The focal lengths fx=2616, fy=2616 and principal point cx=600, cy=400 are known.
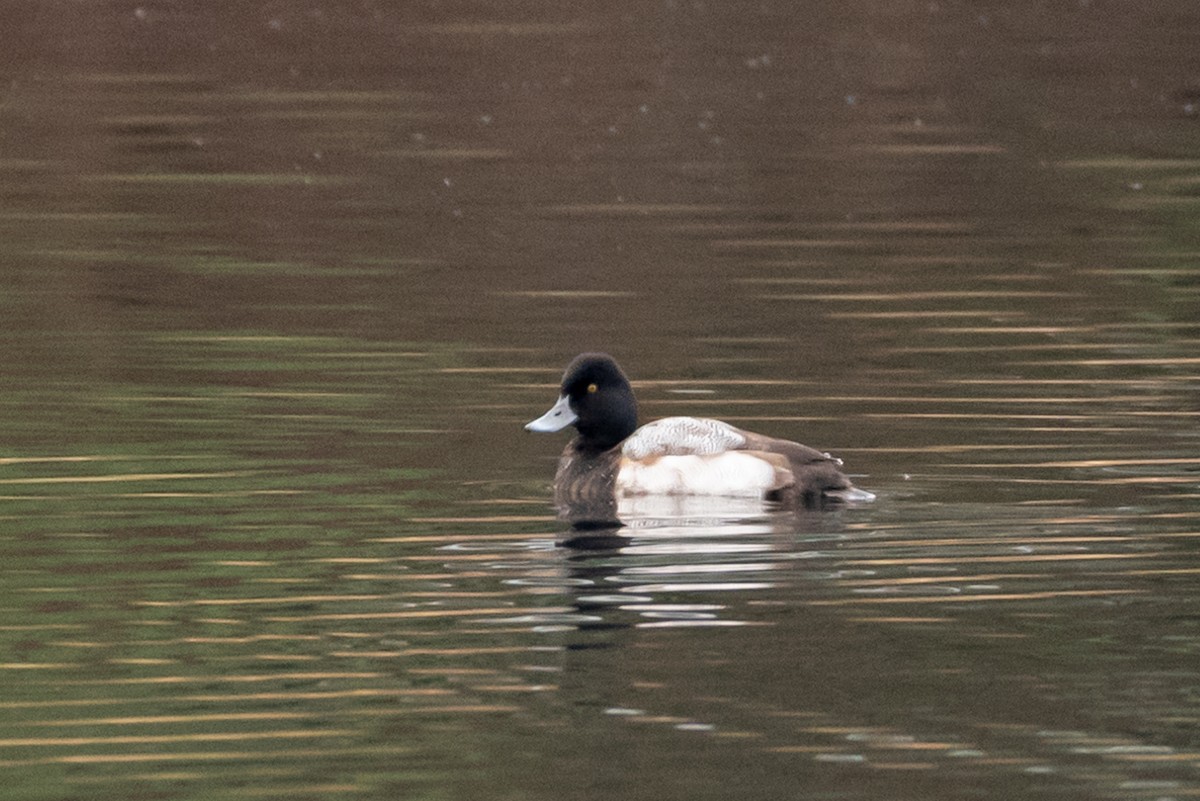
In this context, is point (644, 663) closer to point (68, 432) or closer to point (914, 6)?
point (68, 432)

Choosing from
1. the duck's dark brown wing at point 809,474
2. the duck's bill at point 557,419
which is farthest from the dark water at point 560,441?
the duck's bill at point 557,419

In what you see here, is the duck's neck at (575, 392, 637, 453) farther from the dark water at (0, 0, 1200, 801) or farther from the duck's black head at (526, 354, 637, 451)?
the dark water at (0, 0, 1200, 801)

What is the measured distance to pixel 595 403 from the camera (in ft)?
39.4

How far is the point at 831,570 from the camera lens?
9.73 metres

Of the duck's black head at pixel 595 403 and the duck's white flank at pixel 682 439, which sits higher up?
the duck's black head at pixel 595 403

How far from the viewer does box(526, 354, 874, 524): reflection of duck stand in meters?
11.0

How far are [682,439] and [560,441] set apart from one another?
2.27m

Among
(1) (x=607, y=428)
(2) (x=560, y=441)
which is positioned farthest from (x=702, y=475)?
(2) (x=560, y=441)

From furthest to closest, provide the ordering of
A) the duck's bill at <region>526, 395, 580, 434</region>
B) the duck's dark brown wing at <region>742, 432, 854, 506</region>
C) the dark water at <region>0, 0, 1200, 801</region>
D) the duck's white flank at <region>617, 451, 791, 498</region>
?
the duck's bill at <region>526, 395, 580, 434</region>
the duck's white flank at <region>617, 451, 791, 498</region>
the duck's dark brown wing at <region>742, 432, 854, 506</region>
the dark water at <region>0, 0, 1200, 801</region>

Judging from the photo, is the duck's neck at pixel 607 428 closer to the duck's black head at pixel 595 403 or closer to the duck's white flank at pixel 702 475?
the duck's black head at pixel 595 403

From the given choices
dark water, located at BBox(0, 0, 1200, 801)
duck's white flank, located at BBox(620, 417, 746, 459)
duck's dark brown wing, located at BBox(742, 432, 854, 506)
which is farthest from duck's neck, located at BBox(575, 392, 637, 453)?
duck's dark brown wing, located at BBox(742, 432, 854, 506)

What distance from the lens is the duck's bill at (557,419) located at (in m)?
11.9

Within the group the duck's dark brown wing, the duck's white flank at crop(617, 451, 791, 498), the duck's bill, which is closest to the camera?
the duck's dark brown wing

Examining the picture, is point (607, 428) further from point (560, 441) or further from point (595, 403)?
point (560, 441)
